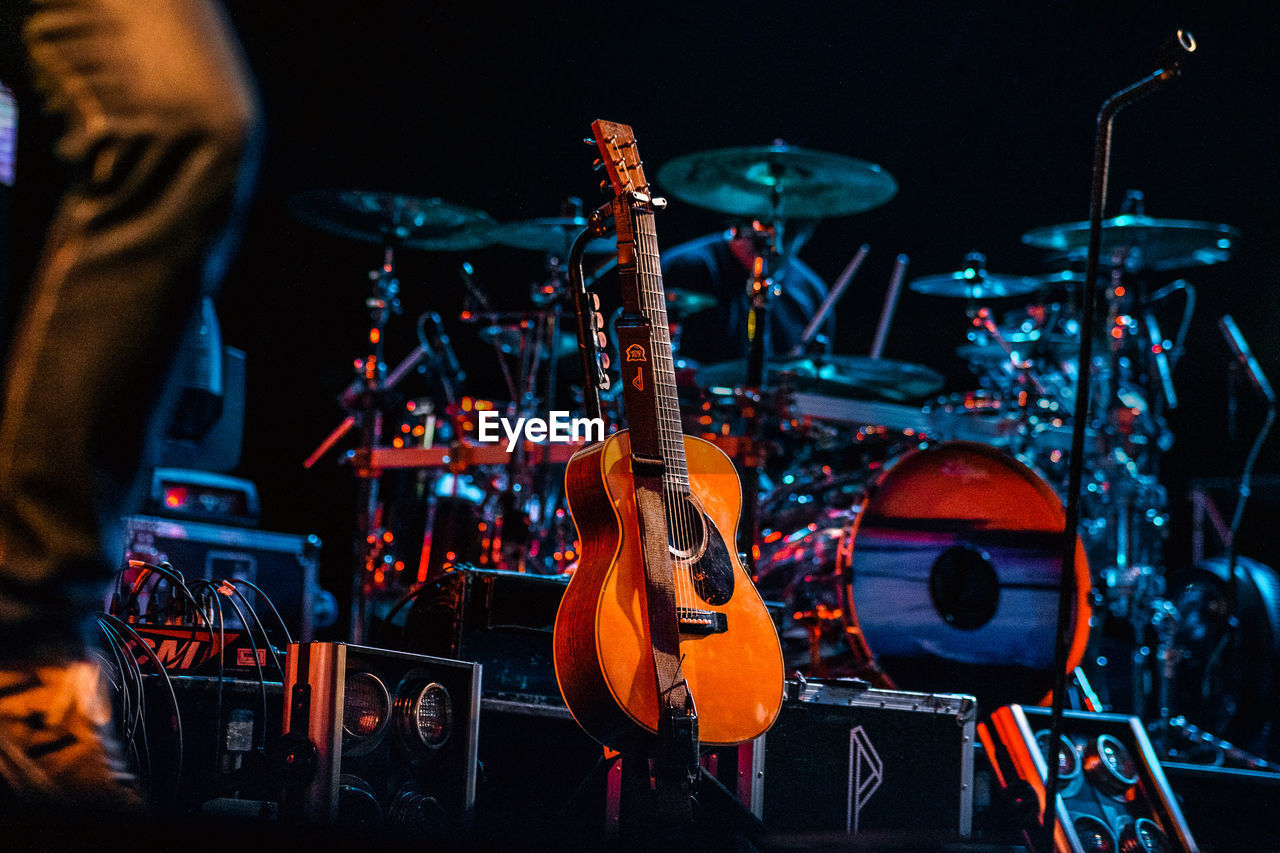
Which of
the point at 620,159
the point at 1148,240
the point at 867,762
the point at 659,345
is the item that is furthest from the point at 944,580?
the point at 1148,240

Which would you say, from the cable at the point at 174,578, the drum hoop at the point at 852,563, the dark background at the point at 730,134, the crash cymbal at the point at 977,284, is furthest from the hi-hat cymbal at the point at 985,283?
the cable at the point at 174,578

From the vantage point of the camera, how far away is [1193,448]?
7.58 m

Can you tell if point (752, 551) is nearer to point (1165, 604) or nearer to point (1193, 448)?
point (1165, 604)

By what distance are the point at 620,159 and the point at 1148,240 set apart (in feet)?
12.5

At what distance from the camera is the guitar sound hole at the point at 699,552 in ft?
9.09

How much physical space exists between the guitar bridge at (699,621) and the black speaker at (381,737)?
61cm

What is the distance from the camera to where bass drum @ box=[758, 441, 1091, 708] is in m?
4.13

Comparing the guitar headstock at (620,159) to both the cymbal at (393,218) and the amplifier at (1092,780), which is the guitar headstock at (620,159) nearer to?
the amplifier at (1092,780)

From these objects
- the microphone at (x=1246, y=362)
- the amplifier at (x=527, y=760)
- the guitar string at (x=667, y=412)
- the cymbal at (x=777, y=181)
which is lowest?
the amplifier at (x=527, y=760)

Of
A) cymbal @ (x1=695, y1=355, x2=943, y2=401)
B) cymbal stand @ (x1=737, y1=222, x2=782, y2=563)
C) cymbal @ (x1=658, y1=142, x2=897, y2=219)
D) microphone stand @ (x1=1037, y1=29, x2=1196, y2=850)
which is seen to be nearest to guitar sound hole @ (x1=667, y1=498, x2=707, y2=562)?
microphone stand @ (x1=1037, y1=29, x2=1196, y2=850)

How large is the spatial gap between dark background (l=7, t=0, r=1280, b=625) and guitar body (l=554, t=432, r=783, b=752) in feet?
12.0

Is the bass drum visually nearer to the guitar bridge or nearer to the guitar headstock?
the guitar bridge

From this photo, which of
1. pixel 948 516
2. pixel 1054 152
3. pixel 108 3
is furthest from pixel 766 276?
pixel 108 3

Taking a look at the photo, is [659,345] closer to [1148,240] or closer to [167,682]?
[167,682]
